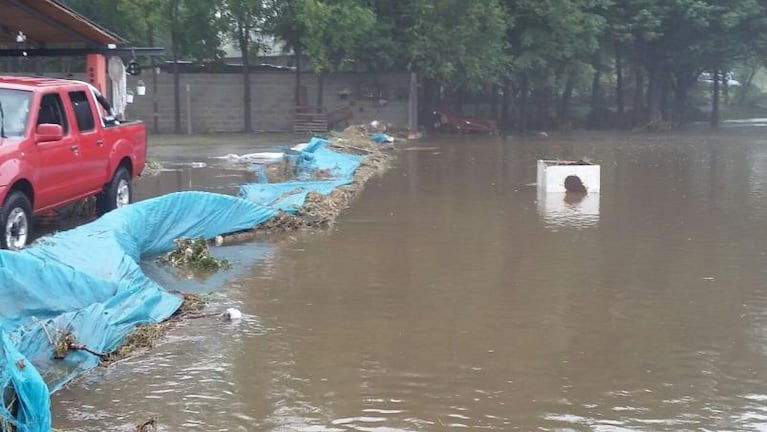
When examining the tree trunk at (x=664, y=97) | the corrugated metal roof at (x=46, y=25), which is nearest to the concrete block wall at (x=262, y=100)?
the tree trunk at (x=664, y=97)

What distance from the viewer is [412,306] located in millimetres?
8375

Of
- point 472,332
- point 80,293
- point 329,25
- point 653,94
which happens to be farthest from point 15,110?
point 653,94

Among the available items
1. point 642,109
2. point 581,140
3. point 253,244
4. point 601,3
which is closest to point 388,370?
point 253,244

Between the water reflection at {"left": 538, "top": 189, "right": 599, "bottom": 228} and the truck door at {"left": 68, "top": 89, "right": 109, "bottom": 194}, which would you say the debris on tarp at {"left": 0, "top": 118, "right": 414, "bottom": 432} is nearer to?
the truck door at {"left": 68, "top": 89, "right": 109, "bottom": 194}

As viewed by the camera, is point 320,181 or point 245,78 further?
point 245,78

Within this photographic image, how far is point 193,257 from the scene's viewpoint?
989 cm

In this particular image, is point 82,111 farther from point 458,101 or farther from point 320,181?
point 458,101

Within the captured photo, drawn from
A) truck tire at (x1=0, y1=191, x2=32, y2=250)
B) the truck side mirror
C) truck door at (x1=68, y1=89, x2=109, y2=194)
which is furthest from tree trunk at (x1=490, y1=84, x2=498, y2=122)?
truck tire at (x1=0, y1=191, x2=32, y2=250)

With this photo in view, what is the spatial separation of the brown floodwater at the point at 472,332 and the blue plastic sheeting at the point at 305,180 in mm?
852

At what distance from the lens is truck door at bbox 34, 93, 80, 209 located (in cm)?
1002

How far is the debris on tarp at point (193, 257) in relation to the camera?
32.2 feet

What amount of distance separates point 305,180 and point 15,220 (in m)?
7.53

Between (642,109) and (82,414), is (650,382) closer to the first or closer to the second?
(82,414)

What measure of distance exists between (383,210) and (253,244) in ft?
10.7
